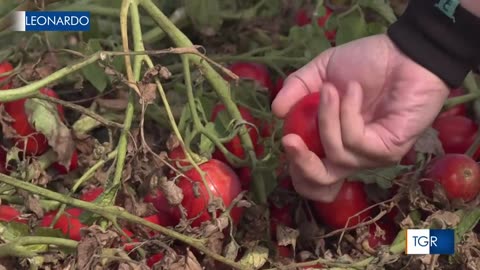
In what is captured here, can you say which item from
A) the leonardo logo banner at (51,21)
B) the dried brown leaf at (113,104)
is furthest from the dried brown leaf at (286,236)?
the leonardo logo banner at (51,21)

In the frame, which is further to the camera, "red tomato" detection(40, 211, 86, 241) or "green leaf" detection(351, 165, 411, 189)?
"green leaf" detection(351, 165, 411, 189)

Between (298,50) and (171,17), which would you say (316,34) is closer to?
(298,50)

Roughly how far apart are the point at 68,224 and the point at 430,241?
19.3 inches

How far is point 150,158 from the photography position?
48.5 inches

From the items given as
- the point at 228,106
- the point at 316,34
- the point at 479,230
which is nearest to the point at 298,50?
the point at 316,34

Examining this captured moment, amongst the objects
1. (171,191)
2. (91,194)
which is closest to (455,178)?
(171,191)

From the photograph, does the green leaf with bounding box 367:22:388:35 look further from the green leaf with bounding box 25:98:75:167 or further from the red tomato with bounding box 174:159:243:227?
the green leaf with bounding box 25:98:75:167

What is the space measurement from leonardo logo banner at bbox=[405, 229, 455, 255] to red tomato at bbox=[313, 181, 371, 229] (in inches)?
3.9

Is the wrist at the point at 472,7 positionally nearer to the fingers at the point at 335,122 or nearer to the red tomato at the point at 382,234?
the fingers at the point at 335,122

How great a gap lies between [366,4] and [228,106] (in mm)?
422

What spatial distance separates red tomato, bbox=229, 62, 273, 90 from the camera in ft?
4.92

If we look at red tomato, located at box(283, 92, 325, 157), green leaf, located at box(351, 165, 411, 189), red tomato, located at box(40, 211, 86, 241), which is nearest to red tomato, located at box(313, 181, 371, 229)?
green leaf, located at box(351, 165, 411, 189)

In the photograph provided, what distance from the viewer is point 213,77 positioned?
123 cm

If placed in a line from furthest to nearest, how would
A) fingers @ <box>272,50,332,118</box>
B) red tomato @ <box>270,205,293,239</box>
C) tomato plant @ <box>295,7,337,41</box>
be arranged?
1. tomato plant @ <box>295,7,337,41</box>
2. red tomato @ <box>270,205,293,239</box>
3. fingers @ <box>272,50,332,118</box>
